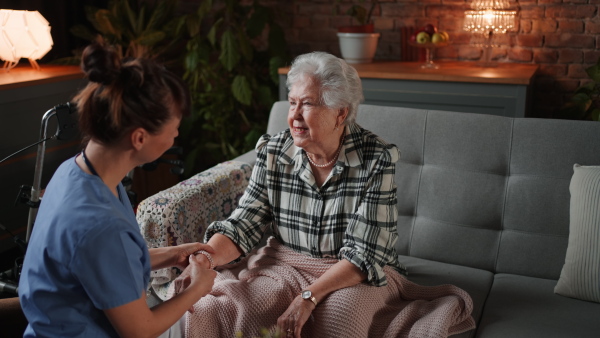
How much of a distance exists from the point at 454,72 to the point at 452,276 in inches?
57.7

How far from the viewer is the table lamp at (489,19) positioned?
3520 mm

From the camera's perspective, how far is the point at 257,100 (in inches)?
156

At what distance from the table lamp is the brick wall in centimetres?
12

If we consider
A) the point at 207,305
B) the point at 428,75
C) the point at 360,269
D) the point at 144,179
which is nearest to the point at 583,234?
the point at 360,269

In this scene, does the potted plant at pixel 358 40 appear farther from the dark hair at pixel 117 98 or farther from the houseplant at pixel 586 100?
the dark hair at pixel 117 98

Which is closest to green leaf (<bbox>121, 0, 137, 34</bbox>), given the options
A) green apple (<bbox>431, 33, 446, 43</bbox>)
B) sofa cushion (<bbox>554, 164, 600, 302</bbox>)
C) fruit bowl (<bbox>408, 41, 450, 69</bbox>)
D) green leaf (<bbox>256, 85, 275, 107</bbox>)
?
green leaf (<bbox>256, 85, 275, 107</bbox>)

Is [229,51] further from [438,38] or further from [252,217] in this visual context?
[252,217]

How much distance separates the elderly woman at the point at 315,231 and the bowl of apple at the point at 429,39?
5.37ft

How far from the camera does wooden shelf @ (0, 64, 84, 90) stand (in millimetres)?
3078

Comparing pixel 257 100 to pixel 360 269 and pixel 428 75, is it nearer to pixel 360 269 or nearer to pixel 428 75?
pixel 428 75

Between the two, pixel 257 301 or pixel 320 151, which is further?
pixel 320 151

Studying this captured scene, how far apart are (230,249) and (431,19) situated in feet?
7.66

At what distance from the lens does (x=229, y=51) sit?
3.62m

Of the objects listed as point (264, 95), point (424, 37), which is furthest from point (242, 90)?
point (424, 37)
